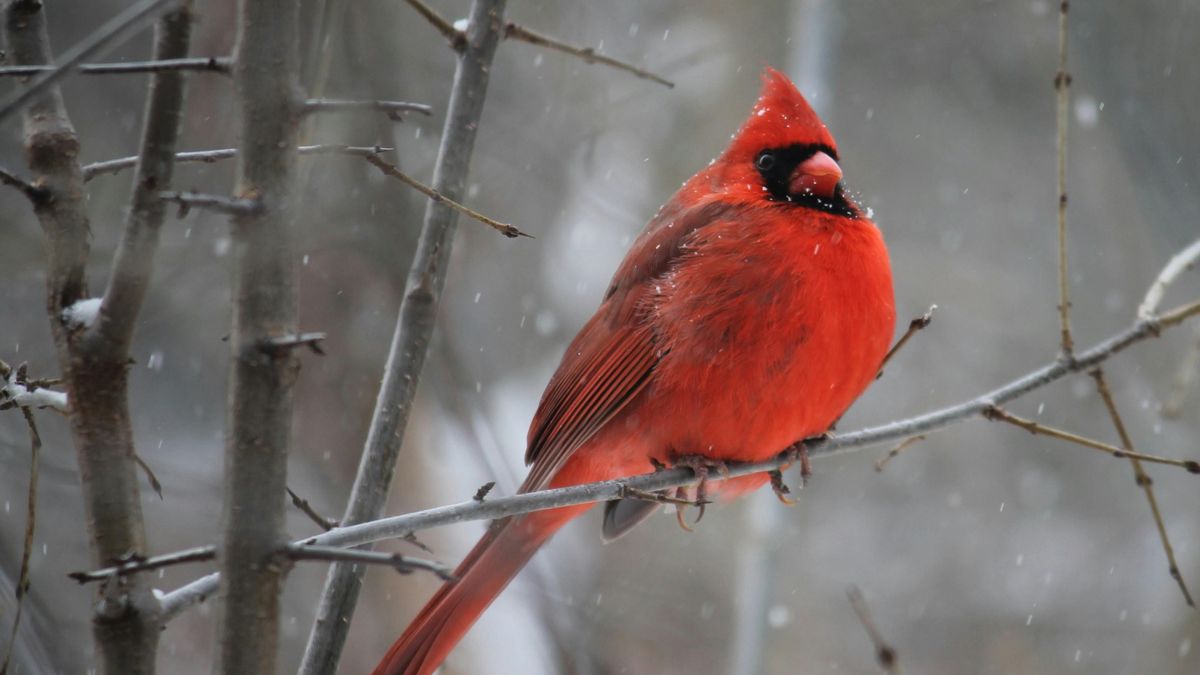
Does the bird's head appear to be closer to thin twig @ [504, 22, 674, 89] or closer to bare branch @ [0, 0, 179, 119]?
thin twig @ [504, 22, 674, 89]

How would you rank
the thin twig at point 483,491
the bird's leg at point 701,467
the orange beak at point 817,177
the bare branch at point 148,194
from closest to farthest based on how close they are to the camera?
the bare branch at point 148,194 < the thin twig at point 483,491 < the bird's leg at point 701,467 < the orange beak at point 817,177

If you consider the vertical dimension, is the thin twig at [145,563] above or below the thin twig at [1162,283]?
below

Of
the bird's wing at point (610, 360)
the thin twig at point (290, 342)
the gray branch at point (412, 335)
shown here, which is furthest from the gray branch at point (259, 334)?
the bird's wing at point (610, 360)

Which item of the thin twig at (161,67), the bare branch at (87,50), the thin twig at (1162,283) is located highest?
the thin twig at (161,67)

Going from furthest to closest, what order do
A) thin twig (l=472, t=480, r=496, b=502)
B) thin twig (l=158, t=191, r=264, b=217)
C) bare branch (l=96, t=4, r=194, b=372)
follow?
Result: thin twig (l=472, t=480, r=496, b=502), bare branch (l=96, t=4, r=194, b=372), thin twig (l=158, t=191, r=264, b=217)

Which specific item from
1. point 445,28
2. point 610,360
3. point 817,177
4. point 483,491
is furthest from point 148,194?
point 817,177

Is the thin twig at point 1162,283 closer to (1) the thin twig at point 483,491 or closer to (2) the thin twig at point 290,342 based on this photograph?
(1) the thin twig at point 483,491

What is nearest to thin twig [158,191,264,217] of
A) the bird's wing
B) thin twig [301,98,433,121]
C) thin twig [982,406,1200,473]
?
thin twig [301,98,433,121]

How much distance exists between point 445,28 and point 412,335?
1.83ft

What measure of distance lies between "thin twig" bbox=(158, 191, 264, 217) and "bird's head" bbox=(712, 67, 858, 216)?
5.54 ft

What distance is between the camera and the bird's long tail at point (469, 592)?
84.8 inches

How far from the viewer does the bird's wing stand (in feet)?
8.84

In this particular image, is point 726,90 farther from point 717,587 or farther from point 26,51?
point 26,51

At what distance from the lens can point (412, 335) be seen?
202 centimetres
